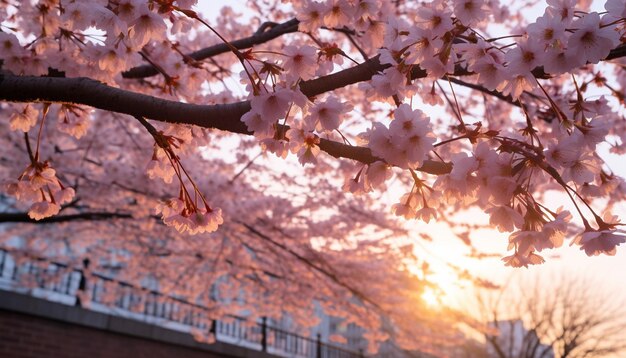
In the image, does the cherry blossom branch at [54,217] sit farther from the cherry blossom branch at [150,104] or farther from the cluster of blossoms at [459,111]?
the cluster of blossoms at [459,111]

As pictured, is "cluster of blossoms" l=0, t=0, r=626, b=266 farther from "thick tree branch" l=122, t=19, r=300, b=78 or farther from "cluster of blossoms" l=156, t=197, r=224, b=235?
"thick tree branch" l=122, t=19, r=300, b=78

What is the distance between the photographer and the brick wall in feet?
27.4

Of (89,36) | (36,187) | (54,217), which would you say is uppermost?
(54,217)

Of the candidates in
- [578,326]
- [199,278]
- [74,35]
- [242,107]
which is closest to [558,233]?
[242,107]

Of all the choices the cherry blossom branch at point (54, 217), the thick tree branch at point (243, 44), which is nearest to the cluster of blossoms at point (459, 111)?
the thick tree branch at point (243, 44)

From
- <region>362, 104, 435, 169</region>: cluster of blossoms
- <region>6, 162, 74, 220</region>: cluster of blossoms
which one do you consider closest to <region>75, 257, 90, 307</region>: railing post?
<region>6, 162, 74, 220</region>: cluster of blossoms

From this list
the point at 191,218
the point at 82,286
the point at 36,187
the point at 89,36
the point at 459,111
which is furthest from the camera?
the point at 82,286

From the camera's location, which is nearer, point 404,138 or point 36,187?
point 404,138

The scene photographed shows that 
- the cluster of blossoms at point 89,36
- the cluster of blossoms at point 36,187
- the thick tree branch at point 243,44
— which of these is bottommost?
the cluster of blossoms at point 36,187

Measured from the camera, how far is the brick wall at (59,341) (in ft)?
27.4

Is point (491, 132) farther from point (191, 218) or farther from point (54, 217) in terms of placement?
point (54, 217)

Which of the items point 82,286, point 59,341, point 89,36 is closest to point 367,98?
point 89,36

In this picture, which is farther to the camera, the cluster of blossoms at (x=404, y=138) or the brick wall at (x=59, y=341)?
the brick wall at (x=59, y=341)

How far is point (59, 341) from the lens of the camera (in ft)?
29.5
